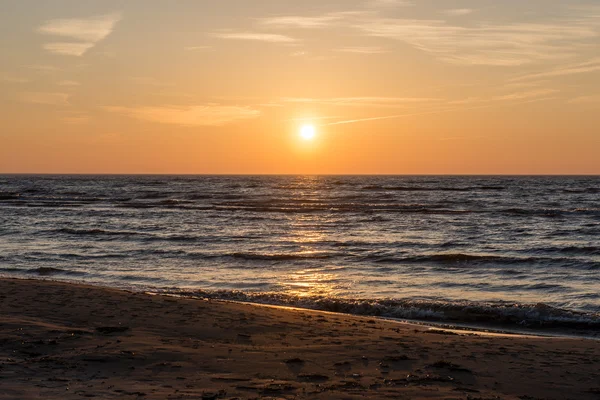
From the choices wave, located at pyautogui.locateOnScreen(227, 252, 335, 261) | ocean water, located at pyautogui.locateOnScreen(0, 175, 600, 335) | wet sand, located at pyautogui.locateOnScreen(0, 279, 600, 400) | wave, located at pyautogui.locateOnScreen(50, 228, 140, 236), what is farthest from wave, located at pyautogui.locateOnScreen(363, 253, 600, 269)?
wave, located at pyautogui.locateOnScreen(50, 228, 140, 236)

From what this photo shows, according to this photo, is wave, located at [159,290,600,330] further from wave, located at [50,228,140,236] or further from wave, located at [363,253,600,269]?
wave, located at [50,228,140,236]

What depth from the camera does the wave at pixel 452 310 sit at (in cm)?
1272

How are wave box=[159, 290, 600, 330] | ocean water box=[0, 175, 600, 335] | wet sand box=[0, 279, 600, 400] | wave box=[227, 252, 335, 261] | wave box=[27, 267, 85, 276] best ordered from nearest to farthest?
wet sand box=[0, 279, 600, 400], wave box=[159, 290, 600, 330], ocean water box=[0, 175, 600, 335], wave box=[27, 267, 85, 276], wave box=[227, 252, 335, 261]

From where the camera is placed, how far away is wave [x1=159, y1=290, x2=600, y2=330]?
12719 millimetres

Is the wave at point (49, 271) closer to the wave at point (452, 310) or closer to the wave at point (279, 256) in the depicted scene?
the wave at point (279, 256)

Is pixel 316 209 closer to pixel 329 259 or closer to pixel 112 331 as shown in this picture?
pixel 329 259

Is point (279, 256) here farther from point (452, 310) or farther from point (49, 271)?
point (452, 310)

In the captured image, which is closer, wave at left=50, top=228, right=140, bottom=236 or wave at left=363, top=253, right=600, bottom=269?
wave at left=363, top=253, right=600, bottom=269

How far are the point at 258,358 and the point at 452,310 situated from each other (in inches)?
A: 264

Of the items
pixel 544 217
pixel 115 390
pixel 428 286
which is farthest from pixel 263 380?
pixel 544 217

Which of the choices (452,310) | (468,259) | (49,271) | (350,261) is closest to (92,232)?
(49,271)

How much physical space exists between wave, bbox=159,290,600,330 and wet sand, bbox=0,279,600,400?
6.62ft

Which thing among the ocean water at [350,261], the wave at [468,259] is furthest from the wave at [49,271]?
the wave at [468,259]

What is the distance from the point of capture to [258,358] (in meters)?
8.20
